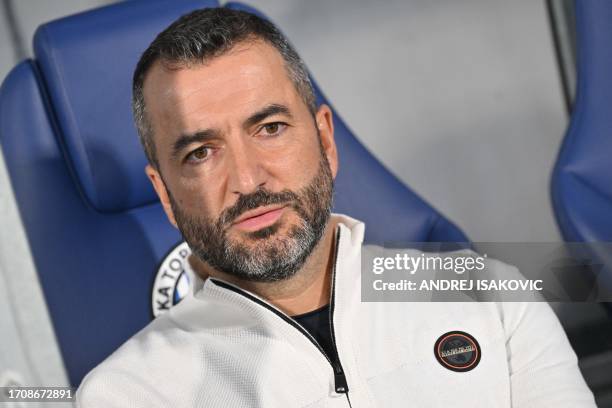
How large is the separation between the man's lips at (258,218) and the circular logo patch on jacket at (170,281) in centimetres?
38

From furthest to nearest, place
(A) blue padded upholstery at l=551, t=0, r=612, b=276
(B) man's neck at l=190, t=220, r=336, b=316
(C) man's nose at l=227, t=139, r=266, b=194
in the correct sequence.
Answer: (A) blue padded upholstery at l=551, t=0, r=612, b=276, (B) man's neck at l=190, t=220, r=336, b=316, (C) man's nose at l=227, t=139, r=266, b=194

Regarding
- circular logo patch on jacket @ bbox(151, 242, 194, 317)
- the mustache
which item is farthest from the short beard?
circular logo patch on jacket @ bbox(151, 242, 194, 317)

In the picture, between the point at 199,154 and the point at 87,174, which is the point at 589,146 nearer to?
the point at 199,154

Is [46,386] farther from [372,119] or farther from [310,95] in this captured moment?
[372,119]

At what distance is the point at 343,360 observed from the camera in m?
1.08

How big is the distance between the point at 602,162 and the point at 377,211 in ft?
1.23

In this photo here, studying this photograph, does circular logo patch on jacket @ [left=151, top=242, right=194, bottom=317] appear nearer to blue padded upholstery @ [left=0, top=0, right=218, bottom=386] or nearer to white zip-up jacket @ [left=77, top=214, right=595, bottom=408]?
blue padded upholstery @ [left=0, top=0, right=218, bottom=386]

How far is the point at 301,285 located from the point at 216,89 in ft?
0.95

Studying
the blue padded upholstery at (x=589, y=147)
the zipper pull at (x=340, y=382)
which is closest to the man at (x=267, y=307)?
the zipper pull at (x=340, y=382)

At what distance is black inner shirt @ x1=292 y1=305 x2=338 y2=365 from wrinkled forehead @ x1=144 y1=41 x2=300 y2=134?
28cm

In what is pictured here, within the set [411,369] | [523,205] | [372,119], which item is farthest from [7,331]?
[523,205]

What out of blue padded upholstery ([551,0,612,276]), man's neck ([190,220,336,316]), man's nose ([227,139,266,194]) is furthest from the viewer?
blue padded upholstery ([551,0,612,276])

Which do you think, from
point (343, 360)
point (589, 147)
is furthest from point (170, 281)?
point (589, 147)

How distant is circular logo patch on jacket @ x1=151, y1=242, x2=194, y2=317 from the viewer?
1.43m
